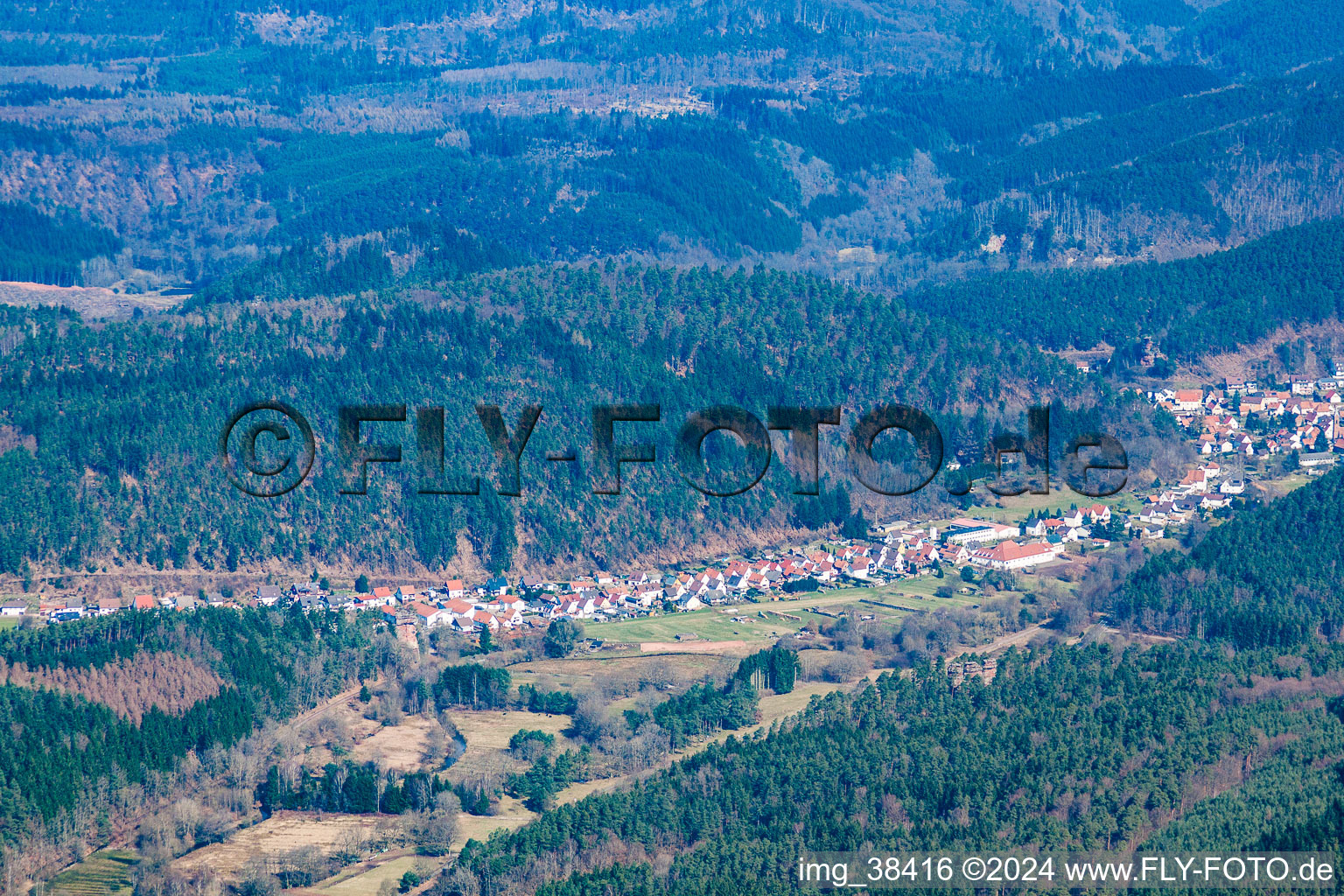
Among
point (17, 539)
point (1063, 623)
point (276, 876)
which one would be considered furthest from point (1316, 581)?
point (17, 539)

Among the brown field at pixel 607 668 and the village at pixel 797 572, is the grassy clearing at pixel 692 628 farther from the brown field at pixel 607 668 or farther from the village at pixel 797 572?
the brown field at pixel 607 668

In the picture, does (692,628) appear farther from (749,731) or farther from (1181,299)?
(1181,299)

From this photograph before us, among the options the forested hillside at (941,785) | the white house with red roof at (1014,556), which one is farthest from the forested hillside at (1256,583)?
the white house with red roof at (1014,556)

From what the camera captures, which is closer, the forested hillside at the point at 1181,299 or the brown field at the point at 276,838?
the brown field at the point at 276,838

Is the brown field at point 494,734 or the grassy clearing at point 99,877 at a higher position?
the brown field at point 494,734

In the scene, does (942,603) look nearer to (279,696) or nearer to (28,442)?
(279,696)

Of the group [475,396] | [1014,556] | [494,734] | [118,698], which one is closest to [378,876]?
[494,734]
